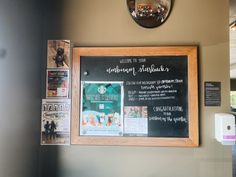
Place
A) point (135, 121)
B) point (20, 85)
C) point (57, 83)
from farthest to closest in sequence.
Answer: point (57, 83) → point (135, 121) → point (20, 85)

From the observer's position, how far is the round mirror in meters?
1.67

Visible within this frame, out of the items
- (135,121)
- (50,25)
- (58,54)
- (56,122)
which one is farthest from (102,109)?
(50,25)

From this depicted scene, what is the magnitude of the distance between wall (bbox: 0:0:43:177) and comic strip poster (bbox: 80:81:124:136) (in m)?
0.38

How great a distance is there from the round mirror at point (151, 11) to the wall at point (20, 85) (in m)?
0.77

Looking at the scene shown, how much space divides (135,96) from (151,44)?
417 mm

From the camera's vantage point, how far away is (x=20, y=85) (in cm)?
151

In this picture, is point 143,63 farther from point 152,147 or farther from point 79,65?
point 152,147

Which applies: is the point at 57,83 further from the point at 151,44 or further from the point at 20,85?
the point at 151,44

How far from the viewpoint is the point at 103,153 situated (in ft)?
5.52

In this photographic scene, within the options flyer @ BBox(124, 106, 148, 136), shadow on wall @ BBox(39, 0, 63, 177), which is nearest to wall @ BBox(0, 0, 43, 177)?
shadow on wall @ BBox(39, 0, 63, 177)

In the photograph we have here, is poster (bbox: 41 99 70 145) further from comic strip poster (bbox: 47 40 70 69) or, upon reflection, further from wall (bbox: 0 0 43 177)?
comic strip poster (bbox: 47 40 70 69)

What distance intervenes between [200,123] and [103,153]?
2.48 ft

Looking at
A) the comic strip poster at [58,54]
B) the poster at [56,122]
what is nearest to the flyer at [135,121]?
→ the poster at [56,122]

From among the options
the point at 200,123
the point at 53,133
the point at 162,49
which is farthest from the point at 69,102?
the point at 200,123
